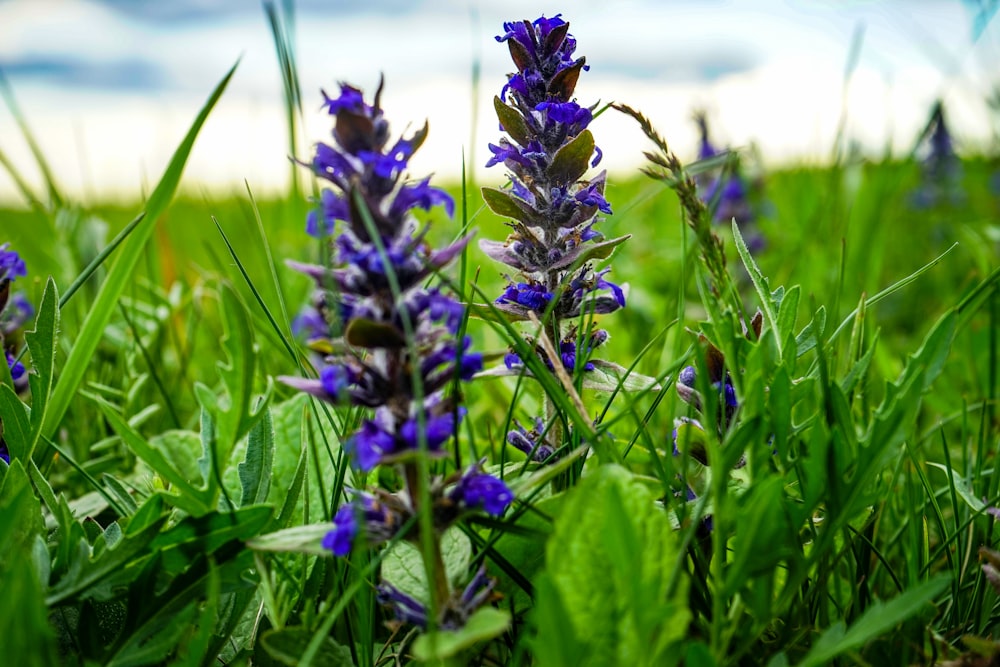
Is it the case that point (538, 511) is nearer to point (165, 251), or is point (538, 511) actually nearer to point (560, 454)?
point (560, 454)

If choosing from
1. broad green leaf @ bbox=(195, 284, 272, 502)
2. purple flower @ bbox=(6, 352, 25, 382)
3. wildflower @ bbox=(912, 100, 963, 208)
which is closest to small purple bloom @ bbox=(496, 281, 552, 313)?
broad green leaf @ bbox=(195, 284, 272, 502)

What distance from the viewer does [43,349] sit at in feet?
4.83

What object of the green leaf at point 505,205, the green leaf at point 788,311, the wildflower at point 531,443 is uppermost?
the green leaf at point 505,205

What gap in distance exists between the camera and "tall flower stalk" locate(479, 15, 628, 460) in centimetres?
148

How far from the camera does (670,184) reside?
1.32 meters

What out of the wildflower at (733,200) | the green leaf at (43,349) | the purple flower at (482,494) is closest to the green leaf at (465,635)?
the purple flower at (482,494)

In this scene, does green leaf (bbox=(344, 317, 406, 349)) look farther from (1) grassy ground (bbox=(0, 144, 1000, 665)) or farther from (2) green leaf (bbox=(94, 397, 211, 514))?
(2) green leaf (bbox=(94, 397, 211, 514))

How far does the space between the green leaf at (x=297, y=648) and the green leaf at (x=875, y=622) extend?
23.5 inches

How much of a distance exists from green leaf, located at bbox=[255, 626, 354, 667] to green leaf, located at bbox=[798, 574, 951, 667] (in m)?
0.60

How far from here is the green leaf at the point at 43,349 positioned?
4.76 feet

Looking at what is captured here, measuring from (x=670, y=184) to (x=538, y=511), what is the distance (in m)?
0.54

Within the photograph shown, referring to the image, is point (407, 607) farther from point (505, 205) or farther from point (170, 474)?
point (505, 205)

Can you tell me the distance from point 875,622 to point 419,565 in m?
0.62

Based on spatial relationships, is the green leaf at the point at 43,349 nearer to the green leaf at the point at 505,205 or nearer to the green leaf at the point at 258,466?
the green leaf at the point at 258,466
